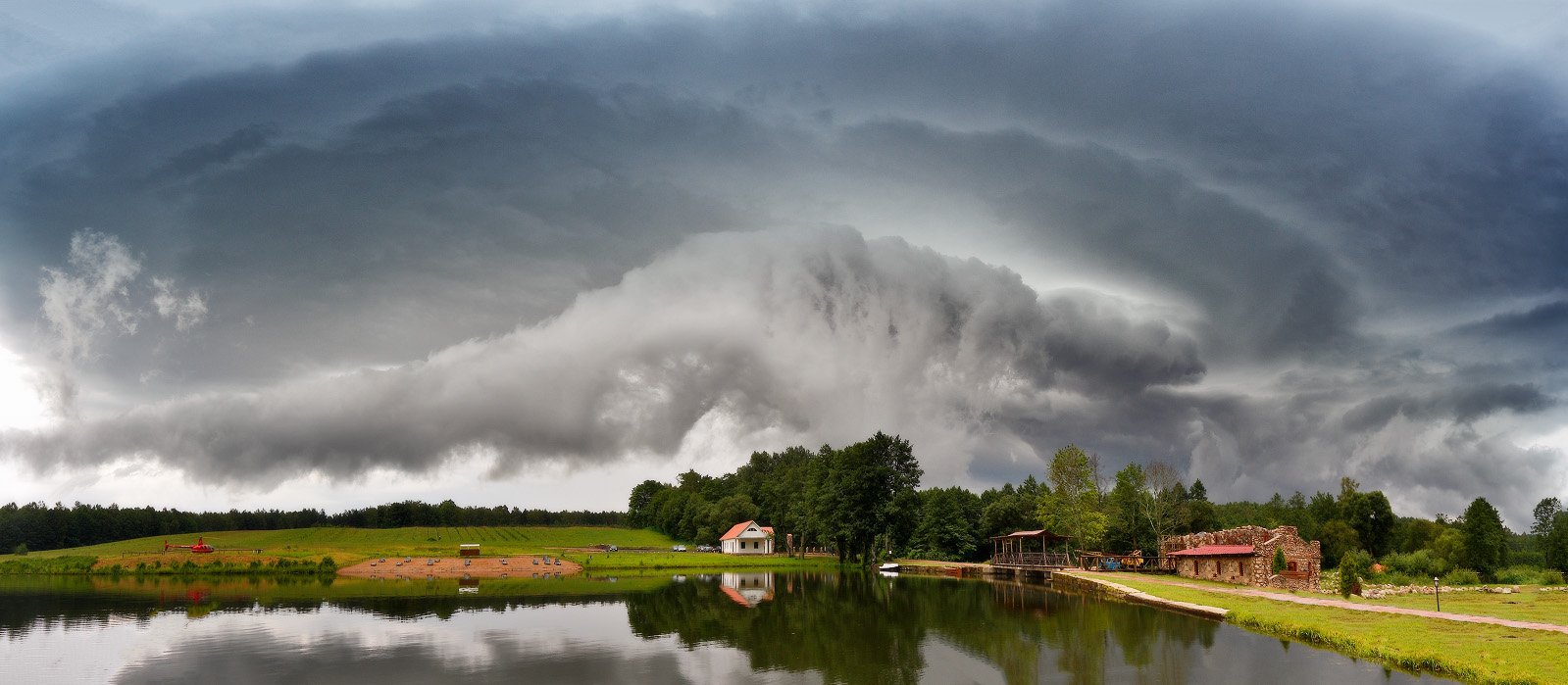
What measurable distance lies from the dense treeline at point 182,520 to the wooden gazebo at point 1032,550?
115 m

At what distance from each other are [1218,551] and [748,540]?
66617 mm

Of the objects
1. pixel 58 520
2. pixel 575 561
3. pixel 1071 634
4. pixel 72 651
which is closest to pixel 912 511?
pixel 575 561

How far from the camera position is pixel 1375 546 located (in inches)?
3346

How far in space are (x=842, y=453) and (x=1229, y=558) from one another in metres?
41.0


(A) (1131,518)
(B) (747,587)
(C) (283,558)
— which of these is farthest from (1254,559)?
(C) (283,558)

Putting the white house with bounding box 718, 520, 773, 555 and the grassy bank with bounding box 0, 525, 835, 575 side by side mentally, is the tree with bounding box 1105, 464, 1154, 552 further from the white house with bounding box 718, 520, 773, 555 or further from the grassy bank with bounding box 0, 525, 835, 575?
the white house with bounding box 718, 520, 773, 555

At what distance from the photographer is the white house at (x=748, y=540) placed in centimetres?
11344

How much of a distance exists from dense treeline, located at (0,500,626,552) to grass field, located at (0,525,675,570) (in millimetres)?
14816

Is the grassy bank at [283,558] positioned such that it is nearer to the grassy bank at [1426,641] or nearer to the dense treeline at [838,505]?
the dense treeline at [838,505]

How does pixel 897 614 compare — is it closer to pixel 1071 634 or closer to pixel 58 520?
pixel 1071 634

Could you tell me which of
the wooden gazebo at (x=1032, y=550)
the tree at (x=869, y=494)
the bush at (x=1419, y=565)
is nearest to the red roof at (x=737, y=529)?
the tree at (x=869, y=494)

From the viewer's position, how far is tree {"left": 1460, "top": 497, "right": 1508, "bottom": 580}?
67938 mm

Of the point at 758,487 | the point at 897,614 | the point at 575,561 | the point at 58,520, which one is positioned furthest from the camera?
the point at 758,487

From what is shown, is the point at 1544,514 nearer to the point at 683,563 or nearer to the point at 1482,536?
the point at 1482,536
